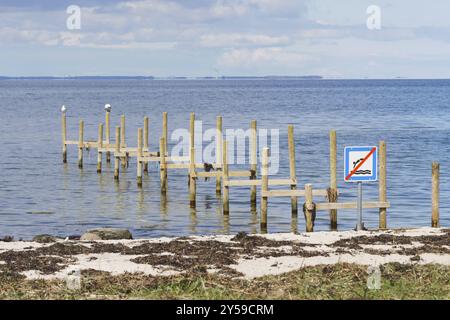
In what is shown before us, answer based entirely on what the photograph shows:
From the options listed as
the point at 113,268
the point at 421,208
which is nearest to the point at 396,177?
the point at 421,208

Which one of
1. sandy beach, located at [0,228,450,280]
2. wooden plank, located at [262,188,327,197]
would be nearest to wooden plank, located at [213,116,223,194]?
wooden plank, located at [262,188,327,197]

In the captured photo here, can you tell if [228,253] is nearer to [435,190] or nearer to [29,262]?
[29,262]

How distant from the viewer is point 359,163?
20562 millimetres

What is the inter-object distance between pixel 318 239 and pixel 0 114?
88289mm

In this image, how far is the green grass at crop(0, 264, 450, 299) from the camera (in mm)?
12969

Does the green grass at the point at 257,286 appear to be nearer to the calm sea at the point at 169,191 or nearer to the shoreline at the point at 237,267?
the shoreline at the point at 237,267

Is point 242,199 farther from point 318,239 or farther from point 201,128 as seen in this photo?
point 201,128

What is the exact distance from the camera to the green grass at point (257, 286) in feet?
42.5

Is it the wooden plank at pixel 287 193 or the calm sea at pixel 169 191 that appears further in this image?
the calm sea at pixel 169 191

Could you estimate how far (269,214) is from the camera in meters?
30.6

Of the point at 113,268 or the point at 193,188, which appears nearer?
the point at 113,268

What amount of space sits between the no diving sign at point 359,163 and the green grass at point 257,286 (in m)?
5.69

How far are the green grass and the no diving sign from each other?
5689 millimetres

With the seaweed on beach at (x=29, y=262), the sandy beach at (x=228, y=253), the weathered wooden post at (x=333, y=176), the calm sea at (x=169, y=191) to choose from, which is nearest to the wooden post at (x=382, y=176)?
the weathered wooden post at (x=333, y=176)
